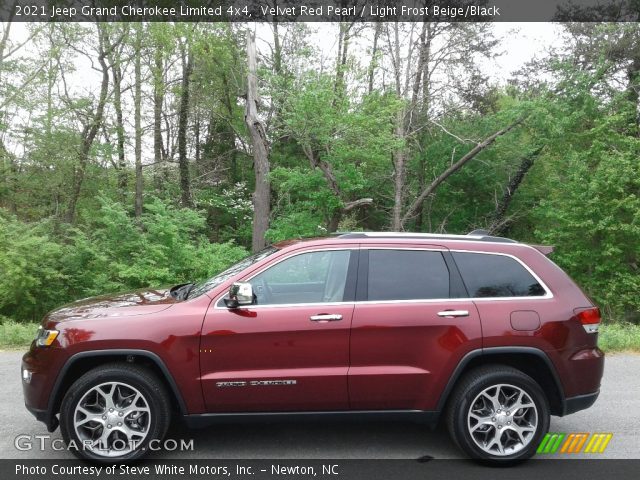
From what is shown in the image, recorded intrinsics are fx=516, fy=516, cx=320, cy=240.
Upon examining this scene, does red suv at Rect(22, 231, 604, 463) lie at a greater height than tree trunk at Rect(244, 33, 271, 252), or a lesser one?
lesser

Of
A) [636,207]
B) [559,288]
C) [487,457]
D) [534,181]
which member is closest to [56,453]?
[487,457]

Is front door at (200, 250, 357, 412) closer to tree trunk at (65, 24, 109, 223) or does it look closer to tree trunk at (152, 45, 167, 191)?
tree trunk at (152, 45, 167, 191)

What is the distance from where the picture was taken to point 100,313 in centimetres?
405

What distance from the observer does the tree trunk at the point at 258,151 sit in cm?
1836

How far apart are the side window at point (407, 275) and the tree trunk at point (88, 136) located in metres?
20.5

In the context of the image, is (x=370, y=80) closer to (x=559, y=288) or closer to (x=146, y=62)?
(x=146, y=62)

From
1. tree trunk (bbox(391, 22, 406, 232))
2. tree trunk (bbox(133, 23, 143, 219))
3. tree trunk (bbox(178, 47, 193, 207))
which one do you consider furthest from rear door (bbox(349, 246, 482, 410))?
tree trunk (bbox(178, 47, 193, 207))

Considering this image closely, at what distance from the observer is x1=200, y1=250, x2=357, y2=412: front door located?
3.92 meters

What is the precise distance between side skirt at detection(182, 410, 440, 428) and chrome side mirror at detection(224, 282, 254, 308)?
0.84 metres

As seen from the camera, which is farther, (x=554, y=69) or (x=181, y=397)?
(x=554, y=69)

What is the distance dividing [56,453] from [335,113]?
559 inches

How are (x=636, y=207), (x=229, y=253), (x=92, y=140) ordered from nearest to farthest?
(x=229, y=253), (x=636, y=207), (x=92, y=140)

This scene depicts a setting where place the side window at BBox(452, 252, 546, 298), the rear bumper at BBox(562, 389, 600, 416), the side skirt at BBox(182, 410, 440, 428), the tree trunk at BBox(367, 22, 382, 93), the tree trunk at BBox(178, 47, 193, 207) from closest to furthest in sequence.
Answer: the side skirt at BBox(182, 410, 440, 428) → the rear bumper at BBox(562, 389, 600, 416) → the side window at BBox(452, 252, 546, 298) → the tree trunk at BBox(367, 22, 382, 93) → the tree trunk at BBox(178, 47, 193, 207)

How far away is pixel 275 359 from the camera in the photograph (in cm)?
393
